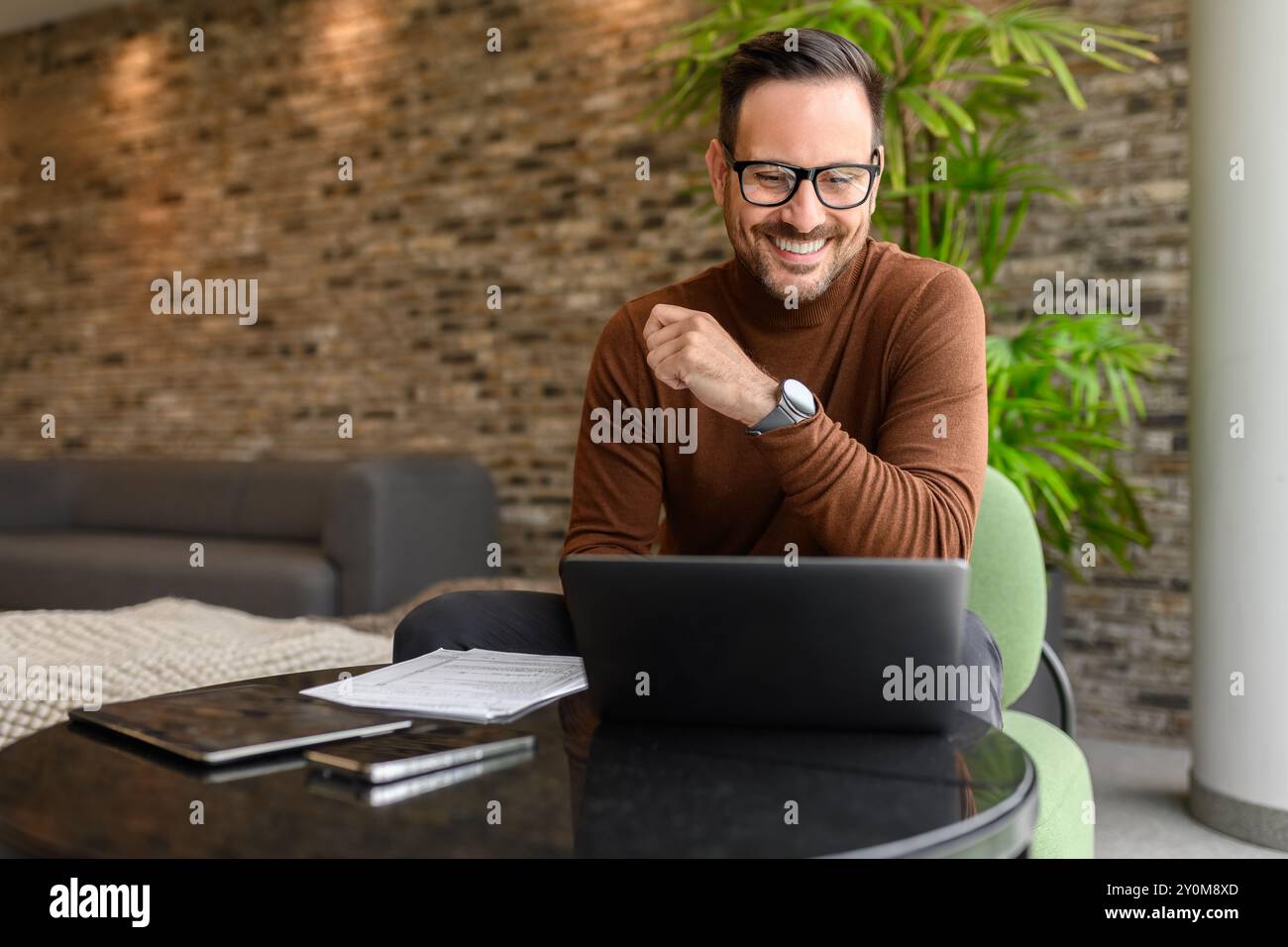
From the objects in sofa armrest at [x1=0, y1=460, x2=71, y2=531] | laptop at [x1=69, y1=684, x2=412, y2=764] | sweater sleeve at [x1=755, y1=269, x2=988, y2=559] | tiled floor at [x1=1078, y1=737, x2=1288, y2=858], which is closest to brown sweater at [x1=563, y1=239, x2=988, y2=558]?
sweater sleeve at [x1=755, y1=269, x2=988, y2=559]

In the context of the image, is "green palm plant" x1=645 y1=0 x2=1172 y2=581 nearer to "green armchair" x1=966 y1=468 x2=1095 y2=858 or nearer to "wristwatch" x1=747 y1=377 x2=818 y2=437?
"green armchair" x1=966 y1=468 x2=1095 y2=858

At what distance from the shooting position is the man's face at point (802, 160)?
149 centimetres

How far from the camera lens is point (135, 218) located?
227 inches

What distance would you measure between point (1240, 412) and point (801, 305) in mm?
1354

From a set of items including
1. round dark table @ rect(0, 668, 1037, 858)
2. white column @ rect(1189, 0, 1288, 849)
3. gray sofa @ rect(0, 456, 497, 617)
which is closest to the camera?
round dark table @ rect(0, 668, 1037, 858)

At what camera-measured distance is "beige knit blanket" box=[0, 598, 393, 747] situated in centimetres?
174

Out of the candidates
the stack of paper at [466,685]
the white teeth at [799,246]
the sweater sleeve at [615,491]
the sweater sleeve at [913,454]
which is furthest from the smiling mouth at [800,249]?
the stack of paper at [466,685]

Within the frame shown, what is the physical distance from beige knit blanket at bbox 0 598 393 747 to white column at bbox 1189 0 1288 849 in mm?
1771

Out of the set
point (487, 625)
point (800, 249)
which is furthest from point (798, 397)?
point (487, 625)

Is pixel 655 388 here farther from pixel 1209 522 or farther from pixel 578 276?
pixel 578 276

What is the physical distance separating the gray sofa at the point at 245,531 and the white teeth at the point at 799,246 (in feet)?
9.19

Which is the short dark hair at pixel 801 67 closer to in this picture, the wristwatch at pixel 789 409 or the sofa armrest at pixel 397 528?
the wristwatch at pixel 789 409

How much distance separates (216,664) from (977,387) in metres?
1.26
